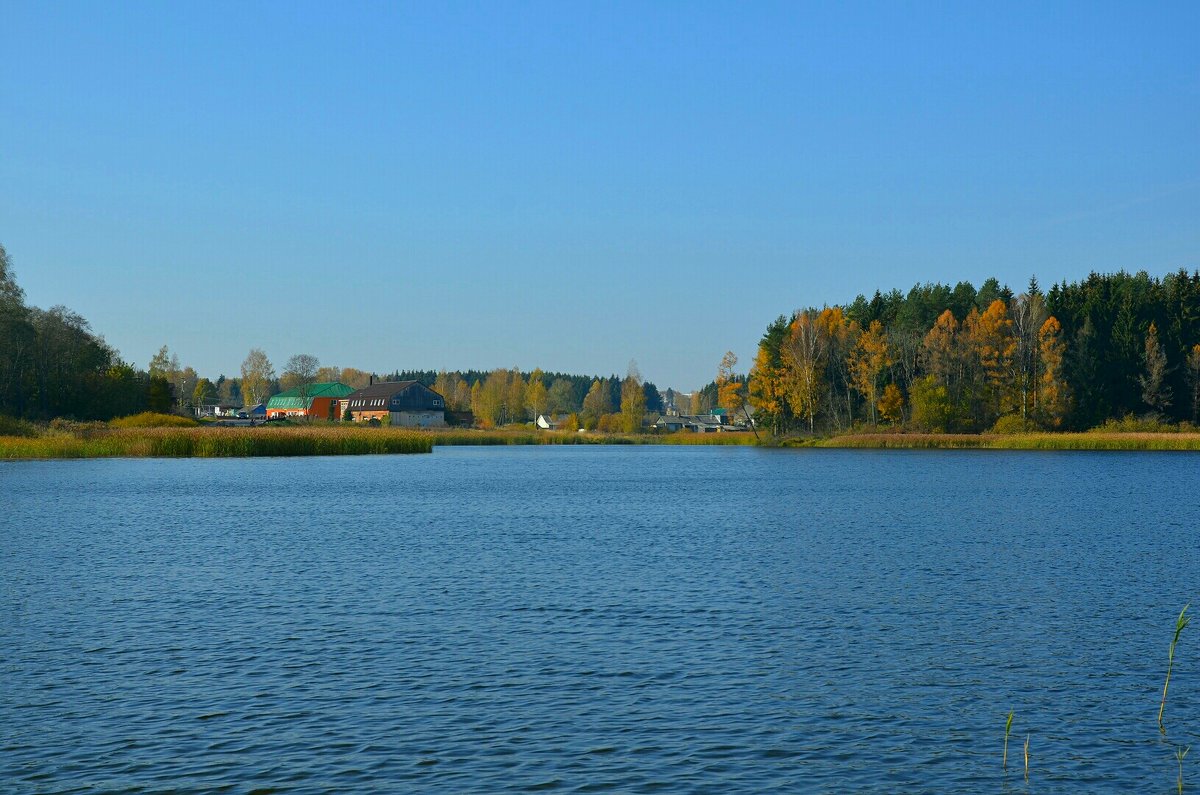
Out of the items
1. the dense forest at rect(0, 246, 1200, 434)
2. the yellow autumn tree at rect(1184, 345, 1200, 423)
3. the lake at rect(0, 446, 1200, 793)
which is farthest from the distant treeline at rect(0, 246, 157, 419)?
the yellow autumn tree at rect(1184, 345, 1200, 423)

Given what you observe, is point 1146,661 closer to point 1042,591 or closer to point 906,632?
point 906,632

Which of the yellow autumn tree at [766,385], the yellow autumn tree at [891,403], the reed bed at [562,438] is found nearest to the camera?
the yellow autumn tree at [891,403]

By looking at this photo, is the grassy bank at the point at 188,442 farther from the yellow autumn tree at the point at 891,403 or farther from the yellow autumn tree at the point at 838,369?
the yellow autumn tree at the point at 891,403

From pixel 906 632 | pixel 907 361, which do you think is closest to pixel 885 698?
pixel 906 632

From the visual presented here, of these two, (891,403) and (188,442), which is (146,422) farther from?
(891,403)

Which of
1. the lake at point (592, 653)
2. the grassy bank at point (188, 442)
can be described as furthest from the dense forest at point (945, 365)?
the lake at point (592, 653)

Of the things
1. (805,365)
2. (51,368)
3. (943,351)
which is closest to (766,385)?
(805,365)

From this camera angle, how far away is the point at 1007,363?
10081cm

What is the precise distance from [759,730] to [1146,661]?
742 cm

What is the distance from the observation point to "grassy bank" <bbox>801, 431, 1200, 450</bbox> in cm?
9144

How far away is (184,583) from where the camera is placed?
2402 centimetres

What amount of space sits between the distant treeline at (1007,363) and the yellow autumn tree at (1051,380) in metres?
0.11

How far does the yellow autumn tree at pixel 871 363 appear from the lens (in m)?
106

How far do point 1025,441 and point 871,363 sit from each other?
17337 mm
